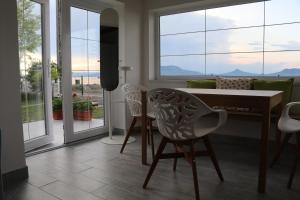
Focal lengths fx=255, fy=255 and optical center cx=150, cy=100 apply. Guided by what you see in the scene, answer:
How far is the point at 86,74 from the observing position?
3615 mm

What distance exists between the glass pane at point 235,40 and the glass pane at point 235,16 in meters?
0.08

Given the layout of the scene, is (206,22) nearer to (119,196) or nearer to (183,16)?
(183,16)

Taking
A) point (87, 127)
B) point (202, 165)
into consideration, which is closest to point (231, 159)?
point (202, 165)

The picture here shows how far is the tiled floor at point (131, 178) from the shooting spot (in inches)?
77.1

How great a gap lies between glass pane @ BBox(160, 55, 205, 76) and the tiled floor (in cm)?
145

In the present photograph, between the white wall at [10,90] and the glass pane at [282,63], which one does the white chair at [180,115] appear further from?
the glass pane at [282,63]

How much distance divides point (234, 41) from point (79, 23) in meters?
2.19

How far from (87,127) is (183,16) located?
230cm

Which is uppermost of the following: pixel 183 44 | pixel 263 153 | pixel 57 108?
pixel 183 44

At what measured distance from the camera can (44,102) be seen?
3.25 m

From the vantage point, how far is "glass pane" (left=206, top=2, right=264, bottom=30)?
11.4ft

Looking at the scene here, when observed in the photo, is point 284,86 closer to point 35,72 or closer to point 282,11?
point 282,11

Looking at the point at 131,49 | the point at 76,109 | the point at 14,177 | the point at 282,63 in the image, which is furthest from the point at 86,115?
the point at 282,63

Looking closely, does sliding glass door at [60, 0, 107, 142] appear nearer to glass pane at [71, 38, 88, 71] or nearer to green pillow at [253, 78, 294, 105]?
glass pane at [71, 38, 88, 71]
